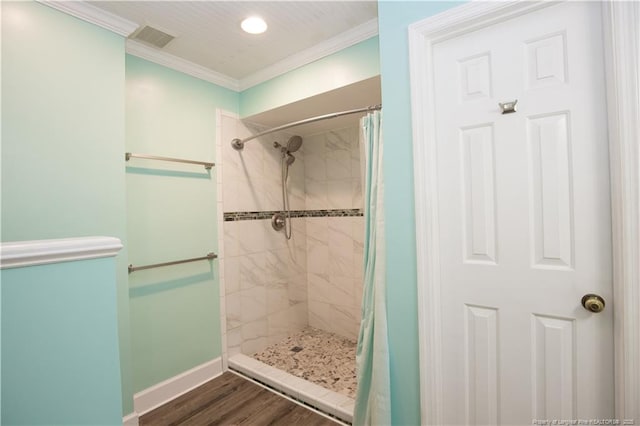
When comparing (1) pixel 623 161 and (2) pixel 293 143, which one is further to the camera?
(2) pixel 293 143

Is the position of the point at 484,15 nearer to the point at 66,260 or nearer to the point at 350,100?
the point at 350,100

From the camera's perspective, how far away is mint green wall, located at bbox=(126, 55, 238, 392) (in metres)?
1.91

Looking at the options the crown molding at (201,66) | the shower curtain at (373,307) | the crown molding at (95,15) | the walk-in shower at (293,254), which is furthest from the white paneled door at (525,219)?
the crown molding at (95,15)

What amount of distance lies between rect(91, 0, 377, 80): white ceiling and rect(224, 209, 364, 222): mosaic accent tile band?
1.17 m

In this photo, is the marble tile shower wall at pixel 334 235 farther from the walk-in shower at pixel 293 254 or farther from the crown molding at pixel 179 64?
the crown molding at pixel 179 64

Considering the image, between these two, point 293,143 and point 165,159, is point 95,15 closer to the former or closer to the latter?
point 165,159

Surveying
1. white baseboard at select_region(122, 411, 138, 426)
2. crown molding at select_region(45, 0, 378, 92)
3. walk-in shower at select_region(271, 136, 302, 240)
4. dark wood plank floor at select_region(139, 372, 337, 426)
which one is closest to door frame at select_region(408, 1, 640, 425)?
crown molding at select_region(45, 0, 378, 92)

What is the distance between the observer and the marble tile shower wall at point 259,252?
2447 mm

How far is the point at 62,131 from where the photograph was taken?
147 cm

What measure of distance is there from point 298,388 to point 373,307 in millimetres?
919

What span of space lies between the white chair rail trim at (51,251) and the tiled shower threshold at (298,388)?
1.59 meters

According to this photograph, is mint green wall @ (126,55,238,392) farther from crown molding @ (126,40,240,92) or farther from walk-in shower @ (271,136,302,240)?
walk-in shower @ (271,136,302,240)

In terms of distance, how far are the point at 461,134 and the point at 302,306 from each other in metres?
2.45

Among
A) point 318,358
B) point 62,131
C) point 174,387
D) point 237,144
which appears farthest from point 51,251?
point 318,358
